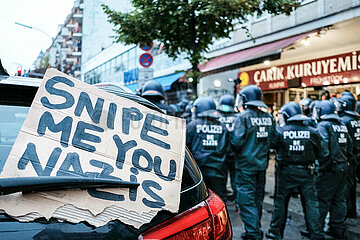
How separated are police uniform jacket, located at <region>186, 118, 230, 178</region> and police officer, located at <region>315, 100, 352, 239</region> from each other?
1334mm

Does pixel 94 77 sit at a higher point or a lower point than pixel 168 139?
higher

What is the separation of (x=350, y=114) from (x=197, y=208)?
4.53m

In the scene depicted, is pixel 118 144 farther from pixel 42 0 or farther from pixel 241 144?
pixel 241 144

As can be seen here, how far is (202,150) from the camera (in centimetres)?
433

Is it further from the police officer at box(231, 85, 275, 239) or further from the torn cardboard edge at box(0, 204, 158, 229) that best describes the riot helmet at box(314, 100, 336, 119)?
the torn cardboard edge at box(0, 204, 158, 229)

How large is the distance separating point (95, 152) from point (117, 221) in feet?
1.03

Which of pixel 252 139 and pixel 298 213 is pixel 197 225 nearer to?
pixel 252 139

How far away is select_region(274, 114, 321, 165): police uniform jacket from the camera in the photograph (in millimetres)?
4023

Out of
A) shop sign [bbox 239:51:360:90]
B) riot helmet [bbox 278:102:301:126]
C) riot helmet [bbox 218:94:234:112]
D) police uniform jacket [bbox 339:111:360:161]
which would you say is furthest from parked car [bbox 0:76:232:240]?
shop sign [bbox 239:51:360:90]

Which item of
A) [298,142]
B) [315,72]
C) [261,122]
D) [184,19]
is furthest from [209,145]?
[315,72]

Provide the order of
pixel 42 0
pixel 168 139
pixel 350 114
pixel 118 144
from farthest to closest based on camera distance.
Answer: pixel 350 114 < pixel 42 0 < pixel 168 139 < pixel 118 144

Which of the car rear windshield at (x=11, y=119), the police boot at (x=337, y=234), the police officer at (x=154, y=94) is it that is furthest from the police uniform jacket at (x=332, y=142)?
the car rear windshield at (x=11, y=119)

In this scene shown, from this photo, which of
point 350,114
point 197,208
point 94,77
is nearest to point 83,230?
point 197,208

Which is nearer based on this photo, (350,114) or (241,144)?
(241,144)
